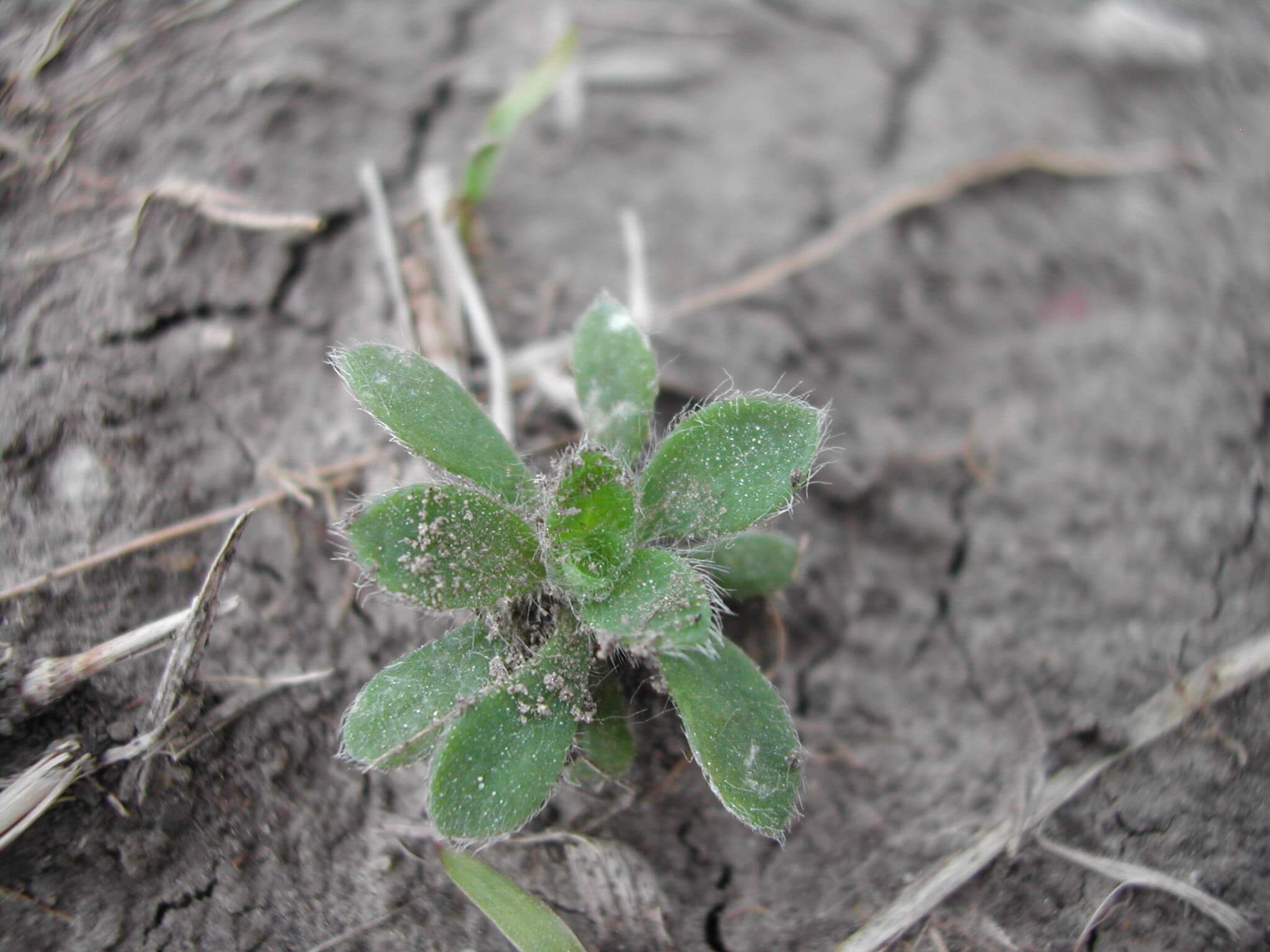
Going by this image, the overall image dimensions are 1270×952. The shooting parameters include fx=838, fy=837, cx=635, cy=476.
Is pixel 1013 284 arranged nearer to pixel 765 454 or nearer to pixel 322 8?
pixel 765 454

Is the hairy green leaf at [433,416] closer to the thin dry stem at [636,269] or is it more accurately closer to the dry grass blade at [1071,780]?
the thin dry stem at [636,269]

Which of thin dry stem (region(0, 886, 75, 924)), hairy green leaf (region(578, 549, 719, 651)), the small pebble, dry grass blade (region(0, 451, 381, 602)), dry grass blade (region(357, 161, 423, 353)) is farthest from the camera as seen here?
the small pebble

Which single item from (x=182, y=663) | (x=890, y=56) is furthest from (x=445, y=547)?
(x=890, y=56)

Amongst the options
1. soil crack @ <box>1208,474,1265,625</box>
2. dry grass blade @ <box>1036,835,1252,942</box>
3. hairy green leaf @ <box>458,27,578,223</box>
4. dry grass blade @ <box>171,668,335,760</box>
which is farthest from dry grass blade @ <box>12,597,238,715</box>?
soil crack @ <box>1208,474,1265,625</box>

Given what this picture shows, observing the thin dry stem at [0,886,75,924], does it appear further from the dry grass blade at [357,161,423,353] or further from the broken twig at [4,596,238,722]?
the dry grass blade at [357,161,423,353]

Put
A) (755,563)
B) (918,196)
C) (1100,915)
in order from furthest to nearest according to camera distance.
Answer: (918,196) < (755,563) < (1100,915)

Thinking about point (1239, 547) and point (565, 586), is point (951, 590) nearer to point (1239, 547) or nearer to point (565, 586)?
point (1239, 547)
